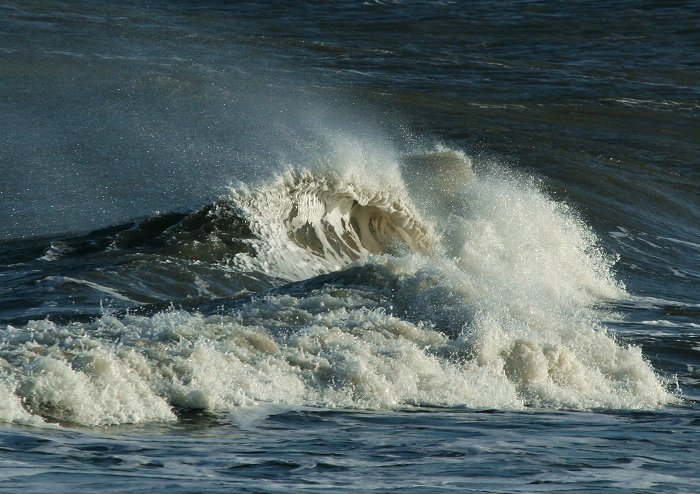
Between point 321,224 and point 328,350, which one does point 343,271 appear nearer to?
point 328,350

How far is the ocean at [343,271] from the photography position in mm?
6797

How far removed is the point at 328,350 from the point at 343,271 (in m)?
2.48

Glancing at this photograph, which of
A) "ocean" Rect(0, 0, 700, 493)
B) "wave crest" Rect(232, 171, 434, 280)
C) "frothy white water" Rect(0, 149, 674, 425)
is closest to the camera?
"ocean" Rect(0, 0, 700, 493)

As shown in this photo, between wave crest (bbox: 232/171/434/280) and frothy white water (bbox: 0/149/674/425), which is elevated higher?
wave crest (bbox: 232/171/434/280)

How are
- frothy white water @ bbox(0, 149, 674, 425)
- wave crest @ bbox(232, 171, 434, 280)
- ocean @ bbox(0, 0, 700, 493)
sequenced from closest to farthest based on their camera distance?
ocean @ bbox(0, 0, 700, 493) → frothy white water @ bbox(0, 149, 674, 425) → wave crest @ bbox(232, 171, 434, 280)

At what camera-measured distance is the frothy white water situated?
7.20m

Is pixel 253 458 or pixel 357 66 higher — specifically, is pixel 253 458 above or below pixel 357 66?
below

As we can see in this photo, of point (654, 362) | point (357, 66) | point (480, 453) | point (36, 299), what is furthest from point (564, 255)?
point (357, 66)

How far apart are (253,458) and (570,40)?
2915cm

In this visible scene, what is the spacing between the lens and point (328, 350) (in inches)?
334

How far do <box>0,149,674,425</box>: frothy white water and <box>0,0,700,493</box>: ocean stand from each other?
2cm

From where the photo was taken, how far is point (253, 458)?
645 centimetres

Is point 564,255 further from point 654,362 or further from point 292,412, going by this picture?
point 292,412

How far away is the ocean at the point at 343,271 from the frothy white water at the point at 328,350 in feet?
0.08
